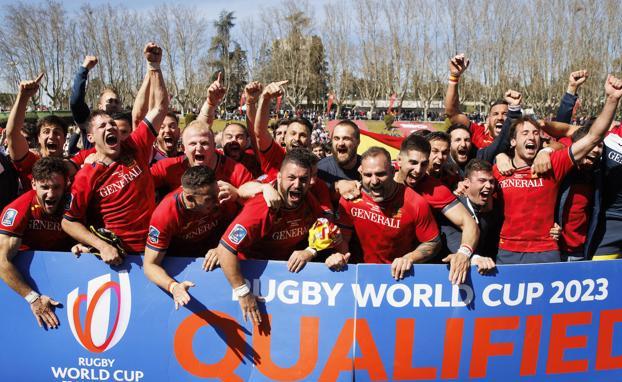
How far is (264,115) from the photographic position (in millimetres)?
4699

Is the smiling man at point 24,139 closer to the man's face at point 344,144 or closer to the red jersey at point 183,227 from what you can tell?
the red jersey at point 183,227

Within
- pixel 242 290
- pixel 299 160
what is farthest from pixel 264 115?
pixel 242 290

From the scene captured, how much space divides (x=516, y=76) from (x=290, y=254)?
→ 56.7m

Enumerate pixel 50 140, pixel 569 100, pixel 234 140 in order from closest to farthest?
1. pixel 50 140
2. pixel 234 140
3. pixel 569 100

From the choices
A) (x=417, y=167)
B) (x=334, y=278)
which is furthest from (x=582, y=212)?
(x=334, y=278)

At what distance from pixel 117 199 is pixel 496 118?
480 centimetres

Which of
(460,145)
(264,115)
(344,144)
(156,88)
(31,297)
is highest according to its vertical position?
(156,88)

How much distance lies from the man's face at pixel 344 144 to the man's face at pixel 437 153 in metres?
0.84

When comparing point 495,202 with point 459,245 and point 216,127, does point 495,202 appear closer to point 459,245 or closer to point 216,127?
point 459,245

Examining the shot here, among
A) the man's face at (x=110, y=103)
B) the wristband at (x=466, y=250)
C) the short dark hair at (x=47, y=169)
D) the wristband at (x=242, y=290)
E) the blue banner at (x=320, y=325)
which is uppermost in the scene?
the man's face at (x=110, y=103)

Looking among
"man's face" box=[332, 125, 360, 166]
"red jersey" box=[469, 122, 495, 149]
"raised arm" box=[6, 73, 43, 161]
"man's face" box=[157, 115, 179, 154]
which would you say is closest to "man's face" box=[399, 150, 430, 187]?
"man's face" box=[332, 125, 360, 166]

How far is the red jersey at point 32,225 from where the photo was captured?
12.5ft

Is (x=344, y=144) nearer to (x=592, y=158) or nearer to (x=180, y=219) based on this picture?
(x=180, y=219)

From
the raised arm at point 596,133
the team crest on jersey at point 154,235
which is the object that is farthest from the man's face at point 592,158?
the team crest on jersey at point 154,235
